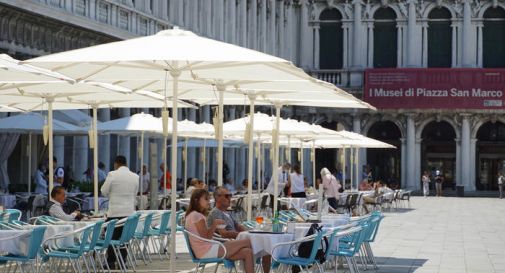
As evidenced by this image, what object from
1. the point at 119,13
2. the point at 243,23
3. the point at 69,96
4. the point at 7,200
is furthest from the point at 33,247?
the point at 243,23

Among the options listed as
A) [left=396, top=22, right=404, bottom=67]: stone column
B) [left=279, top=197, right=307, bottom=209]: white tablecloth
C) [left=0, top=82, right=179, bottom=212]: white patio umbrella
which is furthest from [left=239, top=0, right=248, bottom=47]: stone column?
[left=0, top=82, right=179, bottom=212]: white patio umbrella

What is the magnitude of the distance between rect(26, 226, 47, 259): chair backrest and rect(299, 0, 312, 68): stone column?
52.9 meters

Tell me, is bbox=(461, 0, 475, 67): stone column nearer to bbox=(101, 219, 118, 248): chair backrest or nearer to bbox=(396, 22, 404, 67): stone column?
bbox=(396, 22, 404, 67): stone column

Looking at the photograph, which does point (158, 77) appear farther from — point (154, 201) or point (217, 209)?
point (154, 201)

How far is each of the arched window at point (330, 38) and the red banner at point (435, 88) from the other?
11.5 feet

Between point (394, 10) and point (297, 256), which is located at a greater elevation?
point (394, 10)

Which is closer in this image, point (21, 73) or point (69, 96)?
point (21, 73)

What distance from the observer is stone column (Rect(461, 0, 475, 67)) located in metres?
63.8

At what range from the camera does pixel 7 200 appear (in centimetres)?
2398

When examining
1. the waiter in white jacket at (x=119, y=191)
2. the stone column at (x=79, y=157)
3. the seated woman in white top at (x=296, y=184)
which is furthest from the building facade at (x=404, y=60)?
the waiter in white jacket at (x=119, y=191)

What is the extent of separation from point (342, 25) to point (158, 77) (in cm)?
4997

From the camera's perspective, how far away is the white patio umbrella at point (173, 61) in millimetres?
12930

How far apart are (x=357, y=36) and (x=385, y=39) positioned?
169 cm

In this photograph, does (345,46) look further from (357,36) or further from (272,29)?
(272,29)
